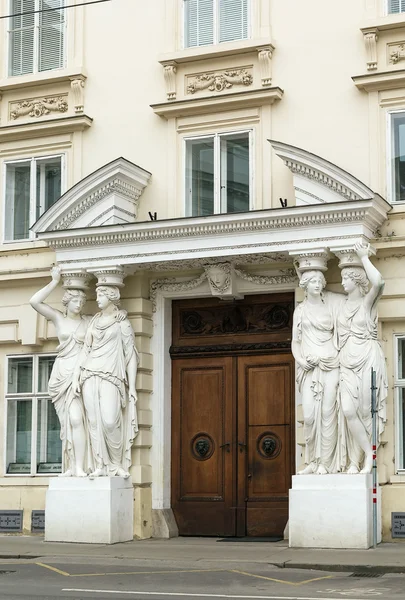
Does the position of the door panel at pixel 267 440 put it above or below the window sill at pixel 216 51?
below

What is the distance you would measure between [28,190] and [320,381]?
656 centimetres

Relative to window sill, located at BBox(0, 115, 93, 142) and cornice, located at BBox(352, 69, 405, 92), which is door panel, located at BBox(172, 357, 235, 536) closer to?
window sill, located at BBox(0, 115, 93, 142)

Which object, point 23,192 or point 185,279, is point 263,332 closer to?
point 185,279

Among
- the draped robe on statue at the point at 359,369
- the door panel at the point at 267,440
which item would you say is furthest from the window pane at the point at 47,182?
the draped robe on statue at the point at 359,369

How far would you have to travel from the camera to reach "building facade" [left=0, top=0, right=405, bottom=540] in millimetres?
17828

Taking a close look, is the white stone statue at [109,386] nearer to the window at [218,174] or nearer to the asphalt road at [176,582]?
the window at [218,174]

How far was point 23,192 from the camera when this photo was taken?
20.9m

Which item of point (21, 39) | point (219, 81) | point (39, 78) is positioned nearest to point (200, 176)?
point (219, 81)

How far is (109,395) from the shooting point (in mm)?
18734

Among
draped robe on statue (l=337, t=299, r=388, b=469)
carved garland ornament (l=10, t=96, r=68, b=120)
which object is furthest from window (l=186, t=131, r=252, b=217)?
draped robe on statue (l=337, t=299, r=388, b=469)

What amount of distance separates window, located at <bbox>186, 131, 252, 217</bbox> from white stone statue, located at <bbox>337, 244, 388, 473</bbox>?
8.11 feet

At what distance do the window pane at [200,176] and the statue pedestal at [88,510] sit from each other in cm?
447

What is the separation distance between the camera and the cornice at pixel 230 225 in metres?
17.2

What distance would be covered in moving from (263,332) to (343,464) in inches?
113
